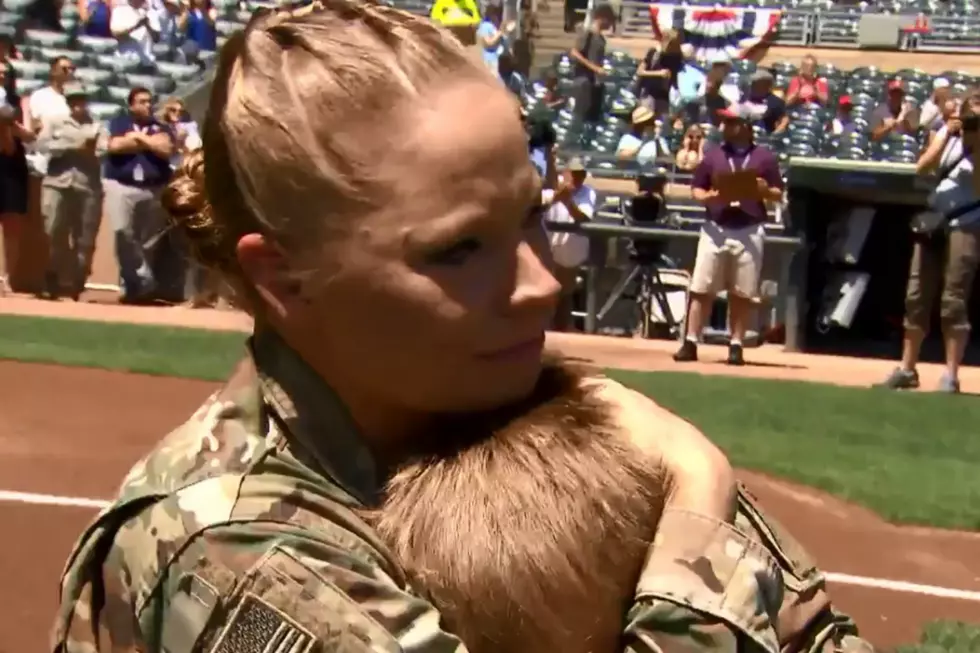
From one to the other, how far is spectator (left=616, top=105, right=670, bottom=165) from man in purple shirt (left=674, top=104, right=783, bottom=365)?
15.8ft

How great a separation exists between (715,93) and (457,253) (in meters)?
15.5

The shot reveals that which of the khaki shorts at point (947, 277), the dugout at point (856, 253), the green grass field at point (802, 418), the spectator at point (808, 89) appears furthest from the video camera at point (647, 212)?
the spectator at point (808, 89)

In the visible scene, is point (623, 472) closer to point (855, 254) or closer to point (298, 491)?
point (298, 491)

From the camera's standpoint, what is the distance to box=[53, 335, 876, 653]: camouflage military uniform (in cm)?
111

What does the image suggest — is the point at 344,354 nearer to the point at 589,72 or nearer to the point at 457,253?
the point at 457,253

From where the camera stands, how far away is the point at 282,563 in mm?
1117

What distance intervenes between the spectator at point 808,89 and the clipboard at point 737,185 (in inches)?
277

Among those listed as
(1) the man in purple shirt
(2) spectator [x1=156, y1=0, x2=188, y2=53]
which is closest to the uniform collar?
(1) the man in purple shirt

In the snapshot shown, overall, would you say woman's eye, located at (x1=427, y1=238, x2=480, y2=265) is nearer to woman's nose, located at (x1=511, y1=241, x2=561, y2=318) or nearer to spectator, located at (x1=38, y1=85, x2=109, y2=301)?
woman's nose, located at (x1=511, y1=241, x2=561, y2=318)

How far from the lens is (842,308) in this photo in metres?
12.6

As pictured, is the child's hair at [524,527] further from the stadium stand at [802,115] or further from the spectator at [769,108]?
the spectator at [769,108]

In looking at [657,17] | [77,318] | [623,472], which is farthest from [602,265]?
[623,472]

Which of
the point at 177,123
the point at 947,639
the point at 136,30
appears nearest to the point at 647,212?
the point at 177,123

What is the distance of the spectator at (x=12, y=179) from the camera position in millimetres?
12625
